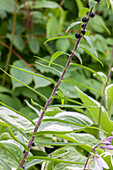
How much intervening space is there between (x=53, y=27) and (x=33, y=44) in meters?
0.16

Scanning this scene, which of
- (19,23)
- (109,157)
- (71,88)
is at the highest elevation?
(19,23)

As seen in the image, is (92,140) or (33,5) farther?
(33,5)

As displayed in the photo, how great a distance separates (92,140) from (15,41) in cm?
82

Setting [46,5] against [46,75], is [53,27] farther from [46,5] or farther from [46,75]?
[46,75]

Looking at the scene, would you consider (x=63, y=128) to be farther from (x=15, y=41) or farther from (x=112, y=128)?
(x=15, y=41)

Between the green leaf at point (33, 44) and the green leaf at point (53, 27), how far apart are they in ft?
0.37

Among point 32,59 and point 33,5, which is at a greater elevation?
point 33,5

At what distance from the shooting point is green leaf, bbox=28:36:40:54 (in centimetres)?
143

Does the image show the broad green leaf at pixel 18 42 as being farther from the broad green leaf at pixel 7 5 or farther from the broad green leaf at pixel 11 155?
the broad green leaf at pixel 11 155

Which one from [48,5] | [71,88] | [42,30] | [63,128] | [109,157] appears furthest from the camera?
[42,30]

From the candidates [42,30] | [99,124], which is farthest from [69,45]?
[99,124]

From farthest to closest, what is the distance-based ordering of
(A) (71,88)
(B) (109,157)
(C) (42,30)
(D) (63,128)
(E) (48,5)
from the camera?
(C) (42,30) < (E) (48,5) < (A) (71,88) < (D) (63,128) < (B) (109,157)

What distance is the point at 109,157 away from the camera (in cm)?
71

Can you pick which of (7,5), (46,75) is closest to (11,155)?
(46,75)
